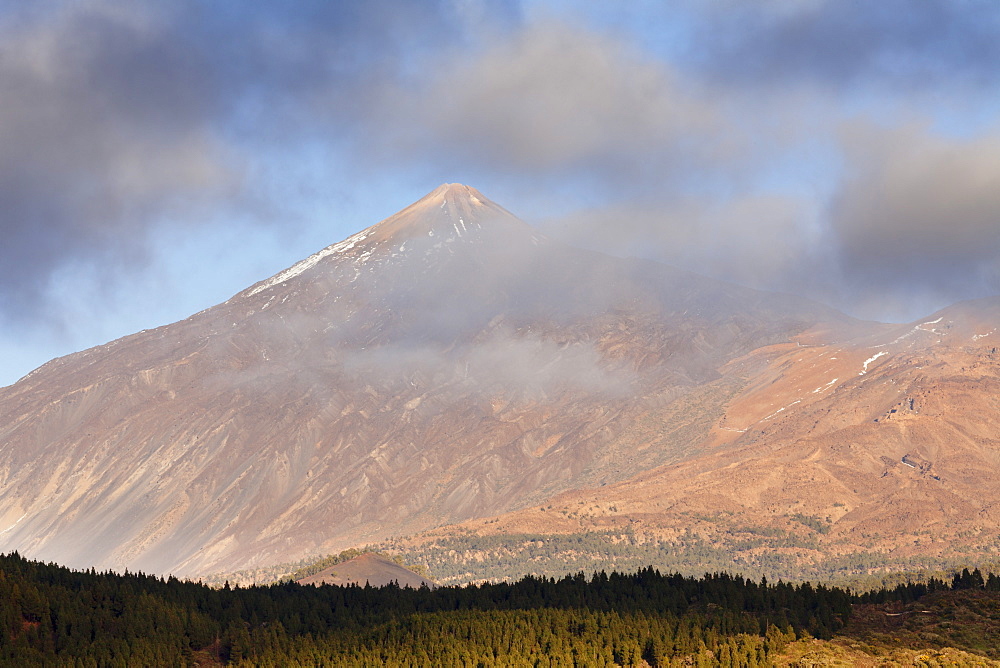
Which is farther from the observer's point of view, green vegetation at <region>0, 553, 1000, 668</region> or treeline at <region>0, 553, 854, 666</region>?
treeline at <region>0, 553, 854, 666</region>

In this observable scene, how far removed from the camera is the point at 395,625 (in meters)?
135

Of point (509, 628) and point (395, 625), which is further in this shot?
point (395, 625)

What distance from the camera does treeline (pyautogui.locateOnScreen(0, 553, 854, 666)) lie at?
115 metres

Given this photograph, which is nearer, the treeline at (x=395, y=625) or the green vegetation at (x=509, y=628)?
the green vegetation at (x=509, y=628)

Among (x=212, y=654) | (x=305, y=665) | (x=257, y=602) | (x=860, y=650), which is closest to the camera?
(x=860, y=650)

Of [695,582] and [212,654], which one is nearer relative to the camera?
[212,654]

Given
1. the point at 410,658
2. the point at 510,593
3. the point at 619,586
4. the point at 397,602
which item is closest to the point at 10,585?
the point at 410,658

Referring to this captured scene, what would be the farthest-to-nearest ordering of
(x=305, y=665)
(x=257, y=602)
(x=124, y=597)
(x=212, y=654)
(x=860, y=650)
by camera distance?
(x=257, y=602)
(x=124, y=597)
(x=212, y=654)
(x=305, y=665)
(x=860, y=650)

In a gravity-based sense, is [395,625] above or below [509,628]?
above

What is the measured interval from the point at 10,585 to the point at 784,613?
75.5m

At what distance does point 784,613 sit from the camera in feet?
404

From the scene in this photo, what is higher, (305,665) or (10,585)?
(10,585)

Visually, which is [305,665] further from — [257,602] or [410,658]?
[257,602]

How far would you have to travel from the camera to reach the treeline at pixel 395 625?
115m
